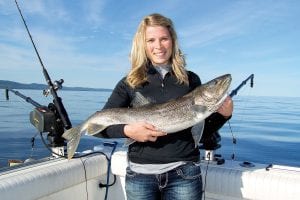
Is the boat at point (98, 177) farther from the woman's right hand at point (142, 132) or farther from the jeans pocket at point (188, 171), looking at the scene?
the woman's right hand at point (142, 132)

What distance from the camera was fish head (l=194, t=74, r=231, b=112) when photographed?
133 inches

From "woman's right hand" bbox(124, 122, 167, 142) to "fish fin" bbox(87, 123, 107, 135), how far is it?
1.23ft

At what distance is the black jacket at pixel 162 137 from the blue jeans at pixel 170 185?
0.11 m

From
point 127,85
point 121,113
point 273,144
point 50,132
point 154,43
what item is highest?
point 154,43

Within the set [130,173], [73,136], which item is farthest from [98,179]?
[130,173]

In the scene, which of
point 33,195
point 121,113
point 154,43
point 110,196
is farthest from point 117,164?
point 154,43

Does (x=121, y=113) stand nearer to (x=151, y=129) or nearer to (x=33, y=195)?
(x=151, y=129)

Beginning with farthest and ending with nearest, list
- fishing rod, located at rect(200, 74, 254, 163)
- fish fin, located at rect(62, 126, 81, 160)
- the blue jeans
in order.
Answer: fishing rod, located at rect(200, 74, 254, 163) → fish fin, located at rect(62, 126, 81, 160) → the blue jeans

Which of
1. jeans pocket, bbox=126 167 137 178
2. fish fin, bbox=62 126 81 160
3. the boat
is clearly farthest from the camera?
the boat

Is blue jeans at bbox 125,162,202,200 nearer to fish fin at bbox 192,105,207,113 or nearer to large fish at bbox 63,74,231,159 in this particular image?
large fish at bbox 63,74,231,159

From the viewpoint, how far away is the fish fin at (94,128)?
3.63m

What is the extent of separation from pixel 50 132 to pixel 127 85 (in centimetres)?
177

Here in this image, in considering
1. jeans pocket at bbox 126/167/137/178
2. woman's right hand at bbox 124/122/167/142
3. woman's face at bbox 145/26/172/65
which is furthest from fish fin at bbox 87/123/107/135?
woman's face at bbox 145/26/172/65

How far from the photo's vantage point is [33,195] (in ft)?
12.9
